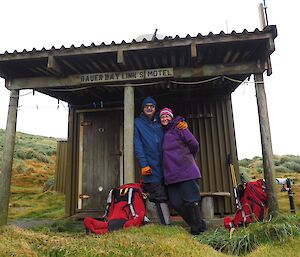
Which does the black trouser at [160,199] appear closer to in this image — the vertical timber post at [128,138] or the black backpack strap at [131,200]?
the black backpack strap at [131,200]

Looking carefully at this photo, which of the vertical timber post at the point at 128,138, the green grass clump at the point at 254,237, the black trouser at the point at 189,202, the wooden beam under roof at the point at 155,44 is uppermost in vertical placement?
the wooden beam under roof at the point at 155,44

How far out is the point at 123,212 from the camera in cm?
424

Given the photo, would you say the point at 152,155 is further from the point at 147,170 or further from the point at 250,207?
the point at 250,207

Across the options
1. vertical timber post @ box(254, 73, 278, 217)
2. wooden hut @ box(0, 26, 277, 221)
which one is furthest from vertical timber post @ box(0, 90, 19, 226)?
vertical timber post @ box(254, 73, 278, 217)

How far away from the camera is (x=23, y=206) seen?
950 centimetres

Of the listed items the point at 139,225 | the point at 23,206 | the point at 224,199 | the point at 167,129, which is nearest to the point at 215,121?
the point at 224,199

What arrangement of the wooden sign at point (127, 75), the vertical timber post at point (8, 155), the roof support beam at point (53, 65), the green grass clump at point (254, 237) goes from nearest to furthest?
the green grass clump at point (254, 237) < the roof support beam at point (53, 65) < the vertical timber post at point (8, 155) < the wooden sign at point (127, 75)

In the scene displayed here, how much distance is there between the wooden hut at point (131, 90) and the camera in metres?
5.14

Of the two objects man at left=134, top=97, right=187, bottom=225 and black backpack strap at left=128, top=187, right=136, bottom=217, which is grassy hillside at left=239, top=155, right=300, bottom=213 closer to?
man at left=134, top=97, right=187, bottom=225

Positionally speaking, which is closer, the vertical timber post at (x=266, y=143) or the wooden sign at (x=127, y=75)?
the vertical timber post at (x=266, y=143)

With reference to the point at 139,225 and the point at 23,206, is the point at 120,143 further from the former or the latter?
the point at 23,206

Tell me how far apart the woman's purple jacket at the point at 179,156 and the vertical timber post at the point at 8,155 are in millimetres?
3337

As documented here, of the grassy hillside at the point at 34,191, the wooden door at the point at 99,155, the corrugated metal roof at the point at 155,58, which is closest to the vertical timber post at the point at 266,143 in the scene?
the corrugated metal roof at the point at 155,58

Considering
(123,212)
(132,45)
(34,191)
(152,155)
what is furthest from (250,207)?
(34,191)
